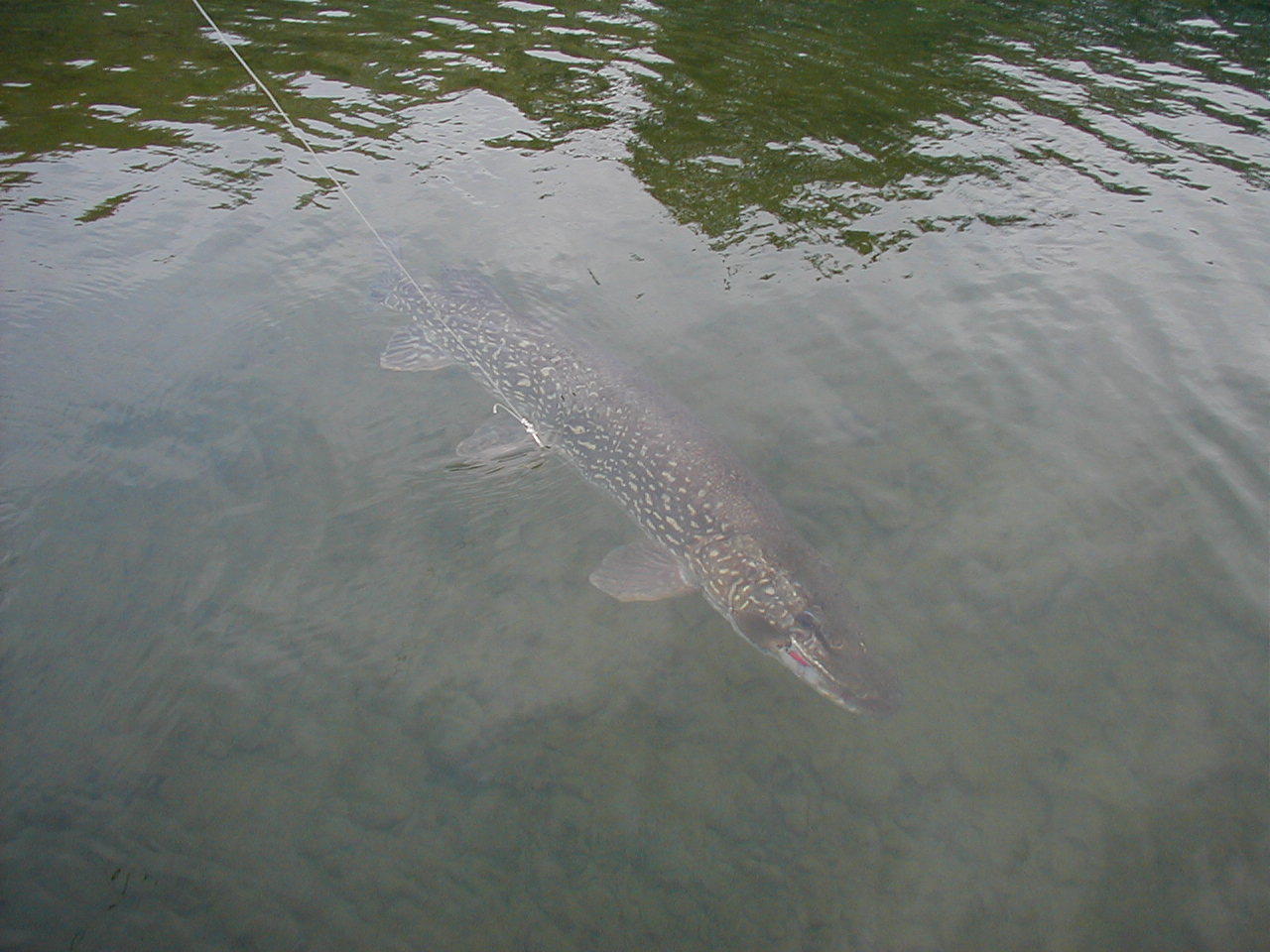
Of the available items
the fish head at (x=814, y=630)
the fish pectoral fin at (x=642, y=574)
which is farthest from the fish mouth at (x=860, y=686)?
the fish pectoral fin at (x=642, y=574)

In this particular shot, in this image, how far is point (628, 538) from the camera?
5227 millimetres

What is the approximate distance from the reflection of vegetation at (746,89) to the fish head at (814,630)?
440 centimetres

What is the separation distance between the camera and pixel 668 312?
6.96m

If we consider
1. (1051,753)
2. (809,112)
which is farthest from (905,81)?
(1051,753)

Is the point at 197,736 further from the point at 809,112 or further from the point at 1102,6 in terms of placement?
the point at 1102,6

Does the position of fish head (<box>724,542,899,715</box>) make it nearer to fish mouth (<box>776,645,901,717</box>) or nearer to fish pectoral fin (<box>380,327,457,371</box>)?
fish mouth (<box>776,645,901,717</box>)

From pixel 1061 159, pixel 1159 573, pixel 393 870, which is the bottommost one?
pixel 393 870

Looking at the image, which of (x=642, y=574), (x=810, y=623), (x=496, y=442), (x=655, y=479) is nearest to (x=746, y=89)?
(x=496, y=442)

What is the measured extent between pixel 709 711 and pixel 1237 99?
525 inches

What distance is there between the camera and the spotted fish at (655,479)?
14.1ft

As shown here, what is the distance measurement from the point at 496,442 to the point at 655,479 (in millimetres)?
1344

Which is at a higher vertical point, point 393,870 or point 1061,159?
point 1061,159

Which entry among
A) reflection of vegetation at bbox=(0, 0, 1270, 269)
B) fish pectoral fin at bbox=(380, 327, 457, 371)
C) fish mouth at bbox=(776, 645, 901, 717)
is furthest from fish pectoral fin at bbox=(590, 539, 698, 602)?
reflection of vegetation at bbox=(0, 0, 1270, 269)

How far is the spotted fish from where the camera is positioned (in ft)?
14.1
